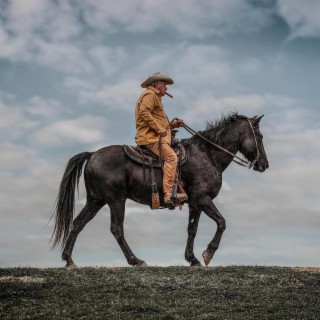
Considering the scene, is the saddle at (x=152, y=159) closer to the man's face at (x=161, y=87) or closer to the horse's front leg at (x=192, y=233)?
the horse's front leg at (x=192, y=233)

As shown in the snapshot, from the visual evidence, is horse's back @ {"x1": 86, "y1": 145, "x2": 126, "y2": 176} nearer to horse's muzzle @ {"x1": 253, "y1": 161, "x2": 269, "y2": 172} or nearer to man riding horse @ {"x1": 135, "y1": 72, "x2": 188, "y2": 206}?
man riding horse @ {"x1": 135, "y1": 72, "x2": 188, "y2": 206}

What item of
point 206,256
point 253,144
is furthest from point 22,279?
point 253,144

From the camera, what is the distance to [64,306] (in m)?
10.5

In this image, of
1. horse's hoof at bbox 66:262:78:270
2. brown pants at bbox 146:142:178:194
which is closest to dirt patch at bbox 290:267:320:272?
brown pants at bbox 146:142:178:194

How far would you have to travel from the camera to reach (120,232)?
13.6 meters

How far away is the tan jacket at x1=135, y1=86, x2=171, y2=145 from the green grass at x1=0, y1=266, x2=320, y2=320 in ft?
9.76

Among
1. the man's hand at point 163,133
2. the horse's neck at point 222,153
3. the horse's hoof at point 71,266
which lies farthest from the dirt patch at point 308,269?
the horse's hoof at point 71,266

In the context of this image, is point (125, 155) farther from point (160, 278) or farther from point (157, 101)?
point (160, 278)

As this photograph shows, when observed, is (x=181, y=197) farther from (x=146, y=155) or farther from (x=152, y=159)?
(x=146, y=155)

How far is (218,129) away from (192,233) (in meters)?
2.54

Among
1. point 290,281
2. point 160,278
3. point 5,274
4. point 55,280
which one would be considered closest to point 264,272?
point 290,281

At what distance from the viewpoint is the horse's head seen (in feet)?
47.8

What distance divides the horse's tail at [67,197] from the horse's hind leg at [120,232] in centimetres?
117

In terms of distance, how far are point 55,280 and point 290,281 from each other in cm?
456
